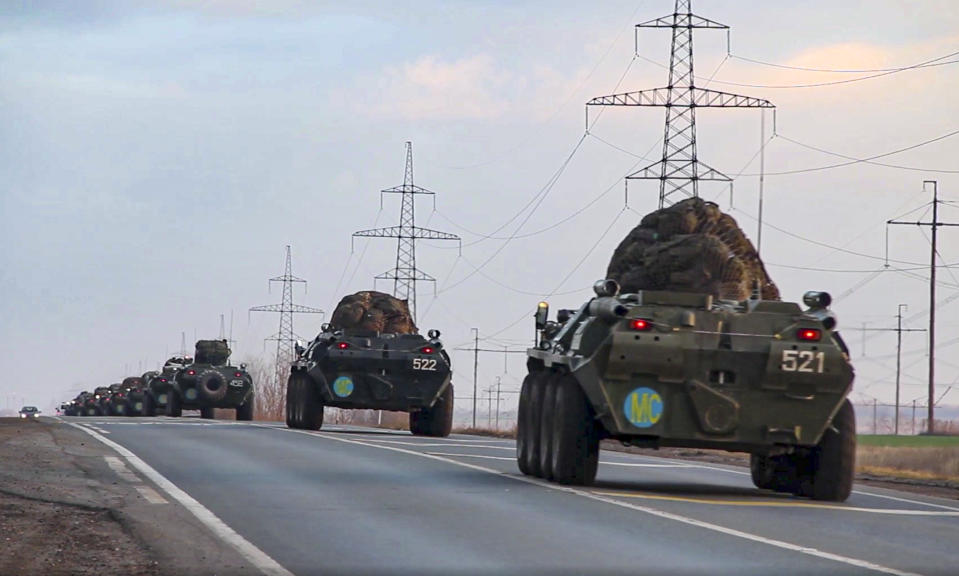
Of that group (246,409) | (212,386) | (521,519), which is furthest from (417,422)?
(521,519)

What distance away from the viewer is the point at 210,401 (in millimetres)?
52938

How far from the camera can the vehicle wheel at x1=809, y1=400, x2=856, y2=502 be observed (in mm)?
17281

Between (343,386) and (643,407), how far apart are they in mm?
17400

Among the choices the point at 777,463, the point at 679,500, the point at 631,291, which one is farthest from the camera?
the point at 631,291

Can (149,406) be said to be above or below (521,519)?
below

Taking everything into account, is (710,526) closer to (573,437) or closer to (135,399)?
(573,437)

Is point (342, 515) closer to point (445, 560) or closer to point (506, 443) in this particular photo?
point (445, 560)

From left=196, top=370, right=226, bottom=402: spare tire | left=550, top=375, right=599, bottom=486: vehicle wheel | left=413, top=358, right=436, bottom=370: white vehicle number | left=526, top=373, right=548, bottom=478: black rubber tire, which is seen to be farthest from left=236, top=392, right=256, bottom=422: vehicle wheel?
left=550, top=375, right=599, bottom=486: vehicle wheel

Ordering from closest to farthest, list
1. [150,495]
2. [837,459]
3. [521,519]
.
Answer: [521,519] < [150,495] < [837,459]

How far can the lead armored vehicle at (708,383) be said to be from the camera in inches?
663

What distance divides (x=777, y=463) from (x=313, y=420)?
56.0 ft

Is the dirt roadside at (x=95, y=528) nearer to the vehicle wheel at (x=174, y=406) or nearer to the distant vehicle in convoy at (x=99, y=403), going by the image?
the vehicle wheel at (x=174, y=406)

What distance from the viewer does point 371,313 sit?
3988 cm

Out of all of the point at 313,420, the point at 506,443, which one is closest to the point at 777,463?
the point at 506,443
